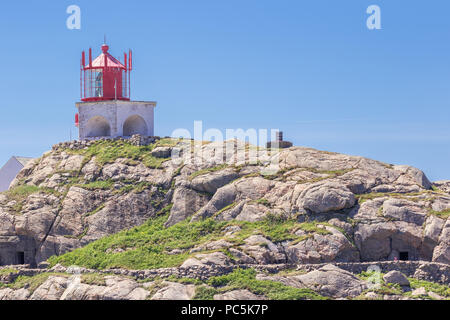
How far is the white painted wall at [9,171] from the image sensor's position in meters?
83.6

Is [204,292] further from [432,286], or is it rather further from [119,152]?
[119,152]

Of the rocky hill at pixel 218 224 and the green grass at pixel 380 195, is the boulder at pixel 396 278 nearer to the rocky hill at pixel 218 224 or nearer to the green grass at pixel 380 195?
the rocky hill at pixel 218 224

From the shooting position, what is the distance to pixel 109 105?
66438mm

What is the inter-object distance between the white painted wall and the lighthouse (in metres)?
17.9

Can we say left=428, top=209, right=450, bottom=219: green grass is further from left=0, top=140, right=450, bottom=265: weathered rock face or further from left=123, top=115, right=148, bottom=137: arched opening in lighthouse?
left=123, top=115, right=148, bottom=137: arched opening in lighthouse

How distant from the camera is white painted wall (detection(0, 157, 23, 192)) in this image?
83.6 meters

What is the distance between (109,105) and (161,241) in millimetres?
17601

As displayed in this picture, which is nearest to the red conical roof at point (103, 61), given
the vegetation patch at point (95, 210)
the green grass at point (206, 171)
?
the vegetation patch at point (95, 210)

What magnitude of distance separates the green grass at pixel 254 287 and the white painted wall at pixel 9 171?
4420cm

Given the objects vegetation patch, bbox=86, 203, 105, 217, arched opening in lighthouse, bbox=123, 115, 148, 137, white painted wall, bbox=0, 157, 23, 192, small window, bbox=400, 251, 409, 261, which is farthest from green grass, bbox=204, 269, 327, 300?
white painted wall, bbox=0, 157, 23, 192
